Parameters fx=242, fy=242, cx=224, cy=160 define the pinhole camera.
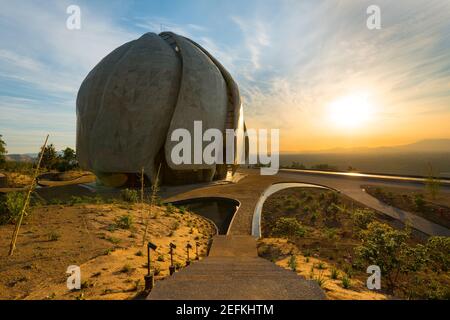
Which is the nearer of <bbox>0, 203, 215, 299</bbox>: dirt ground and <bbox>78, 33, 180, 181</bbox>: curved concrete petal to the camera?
<bbox>0, 203, 215, 299</bbox>: dirt ground

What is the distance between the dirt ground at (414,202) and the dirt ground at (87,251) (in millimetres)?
15110

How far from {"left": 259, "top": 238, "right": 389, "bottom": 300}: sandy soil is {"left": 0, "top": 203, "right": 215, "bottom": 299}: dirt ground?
3383 mm

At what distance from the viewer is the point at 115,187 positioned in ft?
88.7

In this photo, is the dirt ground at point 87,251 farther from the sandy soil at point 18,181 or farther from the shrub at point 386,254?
the sandy soil at point 18,181

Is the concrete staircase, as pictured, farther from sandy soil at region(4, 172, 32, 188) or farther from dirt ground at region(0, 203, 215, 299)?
sandy soil at region(4, 172, 32, 188)

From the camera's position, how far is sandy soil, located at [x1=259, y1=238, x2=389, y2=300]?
5758 mm

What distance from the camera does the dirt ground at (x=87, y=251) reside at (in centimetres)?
560

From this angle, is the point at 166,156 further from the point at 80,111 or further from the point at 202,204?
the point at 80,111

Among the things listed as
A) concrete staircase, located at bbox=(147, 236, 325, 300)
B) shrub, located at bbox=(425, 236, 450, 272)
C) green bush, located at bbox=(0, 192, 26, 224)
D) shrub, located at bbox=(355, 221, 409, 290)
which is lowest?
shrub, located at bbox=(425, 236, 450, 272)

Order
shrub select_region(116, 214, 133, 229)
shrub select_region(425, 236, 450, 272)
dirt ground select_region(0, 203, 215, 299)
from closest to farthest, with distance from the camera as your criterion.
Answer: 1. dirt ground select_region(0, 203, 215, 299)
2. shrub select_region(425, 236, 450, 272)
3. shrub select_region(116, 214, 133, 229)

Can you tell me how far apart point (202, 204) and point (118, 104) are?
47.5 feet

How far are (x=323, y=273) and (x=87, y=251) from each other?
7.68 metres
